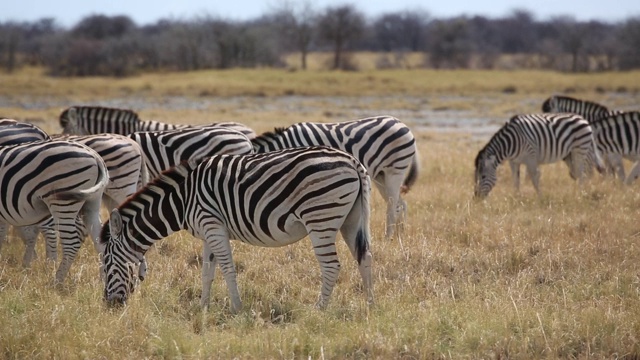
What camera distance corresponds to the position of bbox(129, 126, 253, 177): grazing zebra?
31.4ft

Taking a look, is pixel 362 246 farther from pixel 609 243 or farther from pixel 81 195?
pixel 609 243

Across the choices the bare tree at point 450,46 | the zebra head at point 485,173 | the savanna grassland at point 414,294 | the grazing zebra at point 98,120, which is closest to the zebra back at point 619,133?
the savanna grassland at point 414,294

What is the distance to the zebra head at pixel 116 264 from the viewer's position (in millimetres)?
6480

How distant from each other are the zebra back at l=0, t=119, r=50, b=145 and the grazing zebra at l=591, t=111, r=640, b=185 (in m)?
10.0

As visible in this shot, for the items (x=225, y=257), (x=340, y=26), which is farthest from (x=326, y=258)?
(x=340, y=26)

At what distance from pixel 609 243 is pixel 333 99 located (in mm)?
33882

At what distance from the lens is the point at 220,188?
253 inches

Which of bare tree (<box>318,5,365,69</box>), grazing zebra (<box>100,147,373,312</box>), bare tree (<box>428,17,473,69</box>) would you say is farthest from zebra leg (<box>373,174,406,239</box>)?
bare tree (<box>318,5,365,69</box>)

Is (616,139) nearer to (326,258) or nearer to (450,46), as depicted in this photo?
(326,258)

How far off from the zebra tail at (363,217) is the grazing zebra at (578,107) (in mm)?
11700

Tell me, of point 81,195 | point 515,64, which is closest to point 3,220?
point 81,195

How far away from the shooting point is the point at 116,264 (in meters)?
6.53

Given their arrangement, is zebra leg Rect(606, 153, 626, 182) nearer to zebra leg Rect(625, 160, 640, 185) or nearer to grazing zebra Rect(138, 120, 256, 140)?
zebra leg Rect(625, 160, 640, 185)

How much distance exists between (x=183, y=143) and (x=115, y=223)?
3304 millimetres
